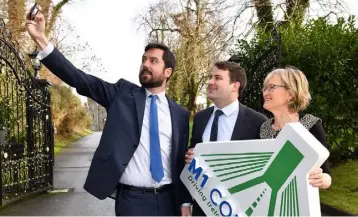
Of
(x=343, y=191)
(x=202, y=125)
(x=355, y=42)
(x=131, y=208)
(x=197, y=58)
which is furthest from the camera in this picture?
(x=197, y=58)

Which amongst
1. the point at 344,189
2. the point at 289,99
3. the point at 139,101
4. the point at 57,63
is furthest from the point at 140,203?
the point at 344,189

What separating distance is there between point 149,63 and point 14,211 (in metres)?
5.41

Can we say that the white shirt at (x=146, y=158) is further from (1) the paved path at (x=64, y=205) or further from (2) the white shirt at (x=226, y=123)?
(1) the paved path at (x=64, y=205)

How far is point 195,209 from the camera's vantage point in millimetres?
2648

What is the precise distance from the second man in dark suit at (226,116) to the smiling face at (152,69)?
317 mm

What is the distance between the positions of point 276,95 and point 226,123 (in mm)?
443

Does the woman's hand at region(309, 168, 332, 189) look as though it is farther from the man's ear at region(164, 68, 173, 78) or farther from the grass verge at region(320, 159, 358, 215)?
the grass verge at region(320, 159, 358, 215)

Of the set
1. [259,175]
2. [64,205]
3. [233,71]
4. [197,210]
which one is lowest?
[64,205]

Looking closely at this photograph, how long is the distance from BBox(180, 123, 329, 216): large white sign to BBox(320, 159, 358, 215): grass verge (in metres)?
4.59

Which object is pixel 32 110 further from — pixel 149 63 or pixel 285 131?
pixel 285 131

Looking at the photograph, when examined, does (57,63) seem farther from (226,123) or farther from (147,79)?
(226,123)

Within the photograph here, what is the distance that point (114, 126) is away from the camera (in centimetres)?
253

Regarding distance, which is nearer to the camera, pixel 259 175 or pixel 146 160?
pixel 259 175

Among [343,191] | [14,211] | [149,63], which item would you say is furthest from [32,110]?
[149,63]
